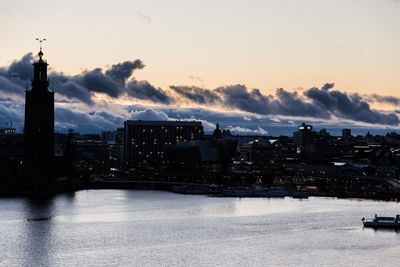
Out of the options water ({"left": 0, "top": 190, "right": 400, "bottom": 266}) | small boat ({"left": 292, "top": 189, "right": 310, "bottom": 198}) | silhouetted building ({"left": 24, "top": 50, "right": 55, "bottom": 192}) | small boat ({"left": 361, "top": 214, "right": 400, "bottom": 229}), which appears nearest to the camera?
water ({"left": 0, "top": 190, "right": 400, "bottom": 266})

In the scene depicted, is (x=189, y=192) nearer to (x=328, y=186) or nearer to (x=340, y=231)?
(x=328, y=186)

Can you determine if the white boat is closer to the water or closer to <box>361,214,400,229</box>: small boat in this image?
the water

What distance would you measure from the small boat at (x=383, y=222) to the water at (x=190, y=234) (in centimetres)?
142

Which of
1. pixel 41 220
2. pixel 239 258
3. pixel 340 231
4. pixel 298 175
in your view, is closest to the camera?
pixel 239 258

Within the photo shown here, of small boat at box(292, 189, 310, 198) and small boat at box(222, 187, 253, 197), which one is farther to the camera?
small boat at box(222, 187, 253, 197)

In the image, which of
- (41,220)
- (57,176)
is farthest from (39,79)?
(41,220)

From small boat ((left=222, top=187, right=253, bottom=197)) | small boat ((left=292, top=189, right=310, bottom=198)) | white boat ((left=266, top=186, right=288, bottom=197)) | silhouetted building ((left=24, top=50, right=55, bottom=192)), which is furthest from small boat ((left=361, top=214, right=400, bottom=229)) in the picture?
silhouetted building ((left=24, top=50, right=55, bottom=192))

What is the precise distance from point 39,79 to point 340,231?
77.8 m

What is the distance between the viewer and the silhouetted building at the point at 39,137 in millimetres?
146500

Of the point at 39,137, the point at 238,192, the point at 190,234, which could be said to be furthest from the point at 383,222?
the point at 39,137

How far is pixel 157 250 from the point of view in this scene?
7675cm

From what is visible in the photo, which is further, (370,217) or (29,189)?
(29,189)

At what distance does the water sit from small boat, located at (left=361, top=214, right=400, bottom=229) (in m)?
1.42

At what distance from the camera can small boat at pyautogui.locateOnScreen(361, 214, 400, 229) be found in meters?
95.4
